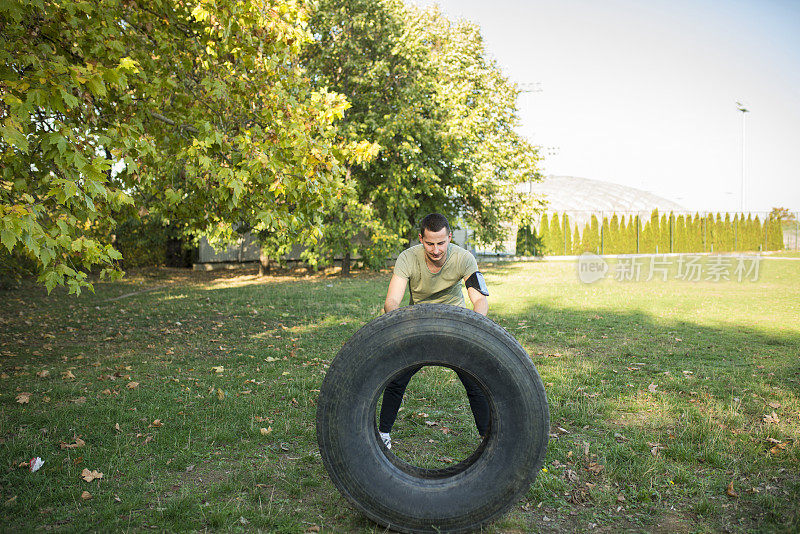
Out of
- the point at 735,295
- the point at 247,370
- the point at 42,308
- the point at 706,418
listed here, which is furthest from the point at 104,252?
the point at 735,295

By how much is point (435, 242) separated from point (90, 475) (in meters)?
3.05

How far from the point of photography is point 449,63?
2341cm

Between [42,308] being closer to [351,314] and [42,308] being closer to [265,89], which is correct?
[351,314]

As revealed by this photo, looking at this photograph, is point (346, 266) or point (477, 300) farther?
point (346, 266)

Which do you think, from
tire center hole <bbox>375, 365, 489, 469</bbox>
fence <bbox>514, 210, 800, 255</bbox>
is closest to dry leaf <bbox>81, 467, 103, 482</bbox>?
tire center hole <bbox>375, 365, 489, 469</bbox>

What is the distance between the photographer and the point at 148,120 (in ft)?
23.9

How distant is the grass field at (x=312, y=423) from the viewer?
Result: 3.39m

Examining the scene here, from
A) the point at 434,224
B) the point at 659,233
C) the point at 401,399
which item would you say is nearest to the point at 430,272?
the point at 434,224

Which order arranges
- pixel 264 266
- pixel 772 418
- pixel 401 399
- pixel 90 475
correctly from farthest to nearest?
pixel 264 266, pixel 772 418, pixel 401 399, pixel 90 475

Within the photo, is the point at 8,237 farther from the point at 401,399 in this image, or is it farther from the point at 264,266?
the point at 264,266

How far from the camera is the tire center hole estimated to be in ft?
13.9

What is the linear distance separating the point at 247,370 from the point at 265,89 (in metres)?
3.98

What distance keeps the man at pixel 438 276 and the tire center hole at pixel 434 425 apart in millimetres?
54

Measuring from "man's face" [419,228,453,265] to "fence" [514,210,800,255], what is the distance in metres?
35.8
